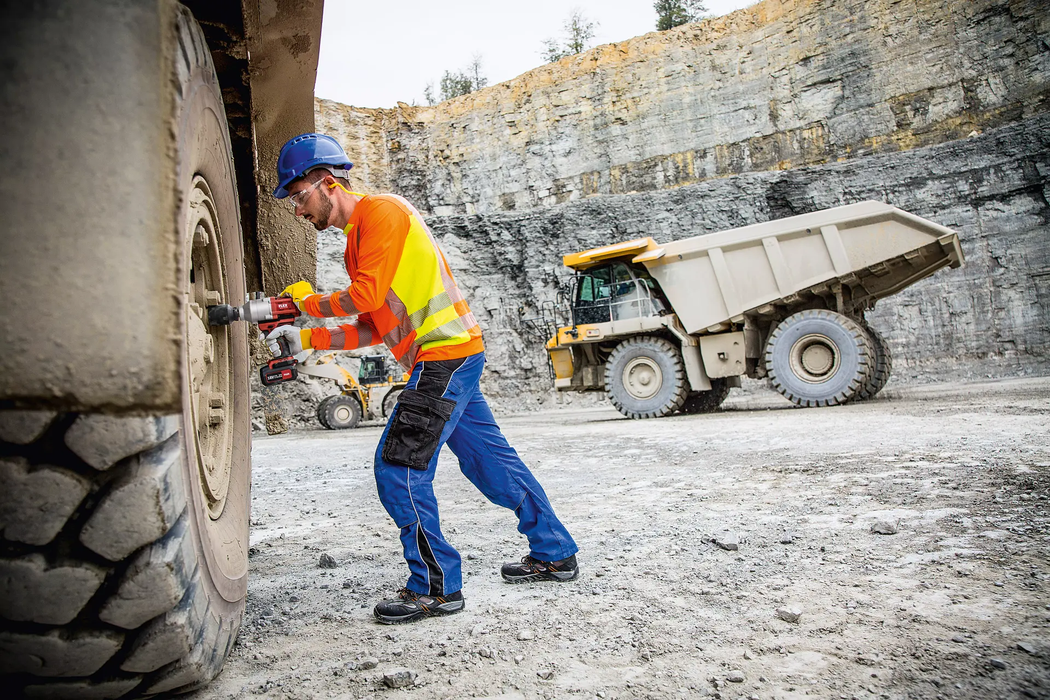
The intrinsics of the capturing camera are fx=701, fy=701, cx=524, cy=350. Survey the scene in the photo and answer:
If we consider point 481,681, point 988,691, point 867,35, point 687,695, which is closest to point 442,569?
point 481,681

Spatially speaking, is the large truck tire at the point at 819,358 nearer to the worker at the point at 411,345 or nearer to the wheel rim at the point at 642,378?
the wheel rim at the point at 642,378

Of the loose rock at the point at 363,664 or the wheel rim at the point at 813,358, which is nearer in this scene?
the loose rock at the point at 363,664

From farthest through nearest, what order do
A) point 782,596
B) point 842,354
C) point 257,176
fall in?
point 842,354, point 257,176, point 782,596

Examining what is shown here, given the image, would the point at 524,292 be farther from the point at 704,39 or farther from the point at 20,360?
the point at 20,360

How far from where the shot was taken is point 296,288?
99.3 inches

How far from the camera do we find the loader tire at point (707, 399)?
1230cm

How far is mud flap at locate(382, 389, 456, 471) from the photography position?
235 centimetres

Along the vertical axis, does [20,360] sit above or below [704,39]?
below

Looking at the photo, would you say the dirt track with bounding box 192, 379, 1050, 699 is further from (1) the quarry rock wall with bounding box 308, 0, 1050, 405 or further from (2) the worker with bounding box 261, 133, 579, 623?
(1) the quarry rock wall with bounding box 308, 0, 1050, 405

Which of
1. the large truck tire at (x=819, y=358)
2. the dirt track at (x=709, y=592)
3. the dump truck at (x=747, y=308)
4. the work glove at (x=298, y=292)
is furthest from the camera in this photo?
the dump truck at (x=747, y=308)

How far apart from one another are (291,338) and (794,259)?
9829 millimetres

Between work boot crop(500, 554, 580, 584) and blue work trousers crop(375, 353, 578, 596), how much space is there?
27mm

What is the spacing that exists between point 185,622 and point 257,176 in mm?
1920

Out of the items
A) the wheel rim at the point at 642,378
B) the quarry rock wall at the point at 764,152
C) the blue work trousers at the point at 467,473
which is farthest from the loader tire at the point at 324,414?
the blue work trousers at the point at 467,473
